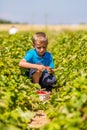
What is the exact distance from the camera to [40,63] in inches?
332

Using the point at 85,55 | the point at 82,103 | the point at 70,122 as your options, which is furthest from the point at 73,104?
the point at 85,55

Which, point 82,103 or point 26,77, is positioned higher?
point 82,103

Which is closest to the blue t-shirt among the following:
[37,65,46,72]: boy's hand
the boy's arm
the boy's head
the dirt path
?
the boy's arm

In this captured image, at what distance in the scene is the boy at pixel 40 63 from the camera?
8086 millimetres

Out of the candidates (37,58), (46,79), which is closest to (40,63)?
(37,58)

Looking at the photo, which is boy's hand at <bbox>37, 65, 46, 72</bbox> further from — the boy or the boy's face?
the boy's face

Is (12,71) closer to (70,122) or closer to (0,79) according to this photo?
(0,79)

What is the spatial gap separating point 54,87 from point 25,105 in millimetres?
1824

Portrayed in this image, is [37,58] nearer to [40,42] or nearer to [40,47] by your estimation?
[40,47]

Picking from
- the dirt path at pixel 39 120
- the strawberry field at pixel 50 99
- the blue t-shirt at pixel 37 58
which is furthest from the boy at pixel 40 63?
the dirt path at pixel 39 120

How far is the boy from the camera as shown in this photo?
8.09 meters

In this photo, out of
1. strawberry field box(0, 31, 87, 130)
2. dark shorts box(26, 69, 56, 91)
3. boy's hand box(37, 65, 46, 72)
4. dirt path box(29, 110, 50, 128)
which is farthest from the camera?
dark shorts box(26, 69, 56, 91)

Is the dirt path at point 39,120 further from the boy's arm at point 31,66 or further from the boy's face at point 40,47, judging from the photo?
the boy's face at point 40,47

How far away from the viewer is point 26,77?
8531 mm
